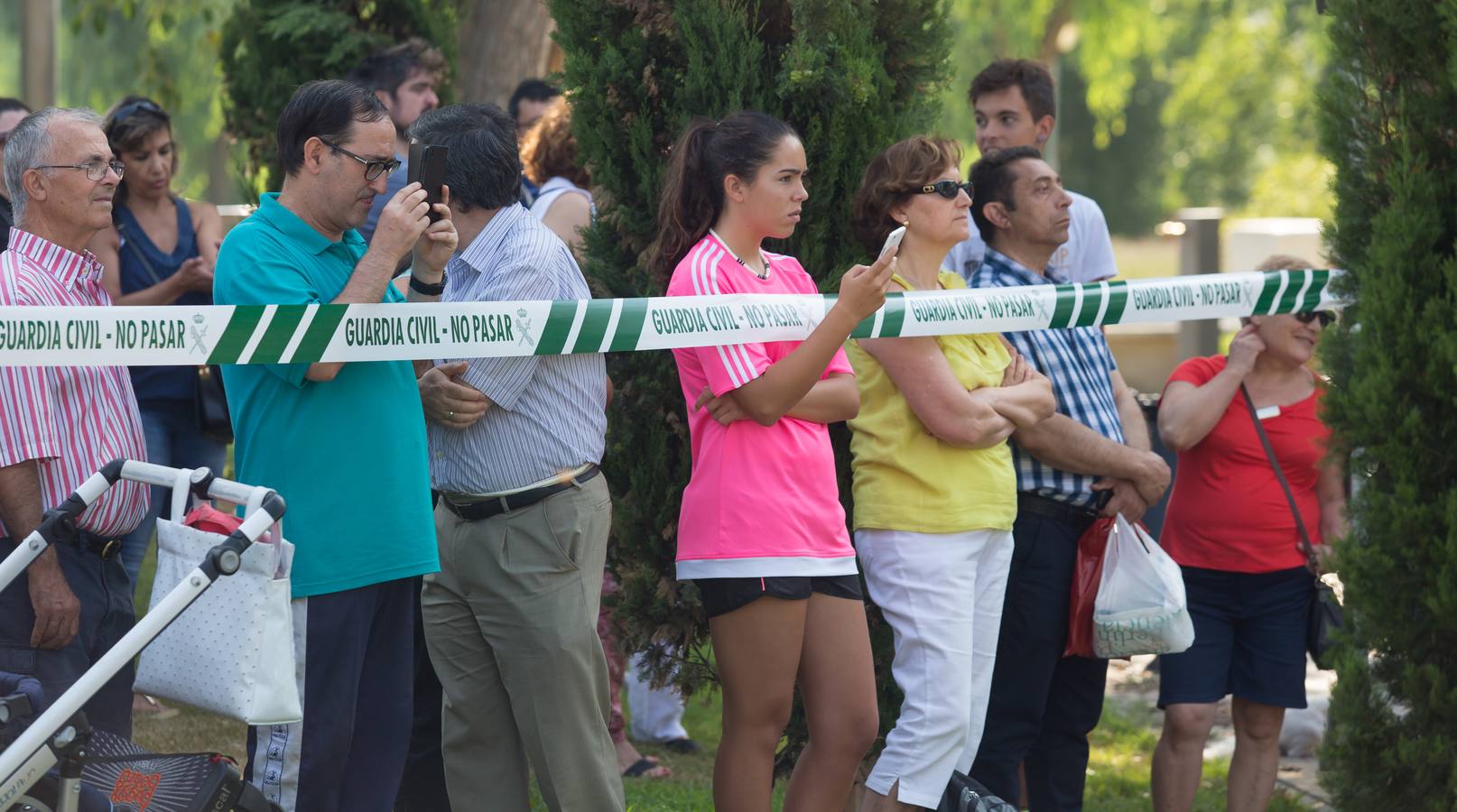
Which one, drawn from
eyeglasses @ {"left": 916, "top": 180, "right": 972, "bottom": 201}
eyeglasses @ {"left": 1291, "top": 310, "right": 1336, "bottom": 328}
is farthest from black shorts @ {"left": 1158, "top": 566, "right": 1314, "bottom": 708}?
eyeglasses @ {"left": 916, "top": 180, "right": 972, "bottom": 201}

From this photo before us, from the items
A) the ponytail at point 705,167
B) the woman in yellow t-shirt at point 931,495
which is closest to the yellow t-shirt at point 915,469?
the woman in yellow t-shirt at point 931,495

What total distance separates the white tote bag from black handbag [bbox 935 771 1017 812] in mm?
1797

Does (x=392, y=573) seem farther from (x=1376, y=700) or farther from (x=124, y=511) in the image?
(x=1376, y=700)

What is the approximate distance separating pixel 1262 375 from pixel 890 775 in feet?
6.50

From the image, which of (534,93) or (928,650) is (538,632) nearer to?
(928,650)

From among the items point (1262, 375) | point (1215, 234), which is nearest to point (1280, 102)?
point (1215, 234)

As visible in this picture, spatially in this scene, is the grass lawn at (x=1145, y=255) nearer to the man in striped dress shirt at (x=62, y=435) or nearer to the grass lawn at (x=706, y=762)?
the grass lawn at (x=706, y=762)

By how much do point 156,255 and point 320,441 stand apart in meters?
2.89

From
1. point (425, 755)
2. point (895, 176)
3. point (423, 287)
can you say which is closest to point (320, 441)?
point (423, 287)

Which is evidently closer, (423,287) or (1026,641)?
(423,287)

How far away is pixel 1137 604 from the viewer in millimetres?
4504

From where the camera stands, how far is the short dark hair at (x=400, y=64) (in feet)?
20.7

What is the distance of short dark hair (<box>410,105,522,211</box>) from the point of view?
3.81 meters

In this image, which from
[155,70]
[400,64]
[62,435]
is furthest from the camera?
[155,70]
